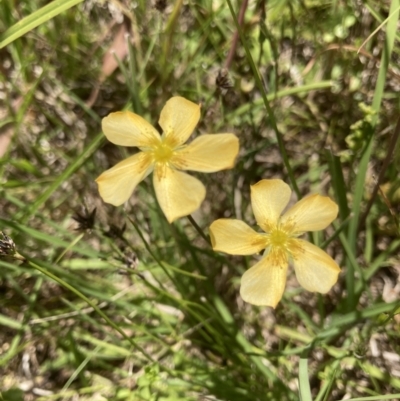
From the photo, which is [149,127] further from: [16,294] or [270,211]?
[16,294]

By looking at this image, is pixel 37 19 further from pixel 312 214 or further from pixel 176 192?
pixel 312 214

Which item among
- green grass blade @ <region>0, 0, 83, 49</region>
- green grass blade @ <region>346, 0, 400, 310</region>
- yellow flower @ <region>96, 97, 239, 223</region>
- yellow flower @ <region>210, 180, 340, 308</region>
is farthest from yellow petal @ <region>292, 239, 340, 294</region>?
green grass blade @ <region>0, 0, 83, 49</region>

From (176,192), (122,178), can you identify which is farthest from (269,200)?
(122,178)

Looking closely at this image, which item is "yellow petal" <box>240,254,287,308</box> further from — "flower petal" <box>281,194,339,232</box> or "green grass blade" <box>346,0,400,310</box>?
"green grass blade" <box>346,0,400,310</box>

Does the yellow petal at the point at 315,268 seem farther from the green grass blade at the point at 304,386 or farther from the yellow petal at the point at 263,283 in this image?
the green grass blade at the point at 304,386

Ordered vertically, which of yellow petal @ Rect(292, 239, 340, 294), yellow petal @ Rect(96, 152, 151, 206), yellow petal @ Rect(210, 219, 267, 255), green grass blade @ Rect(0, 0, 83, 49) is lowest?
yellow petal @ Rect(292, 239, 340, 294)

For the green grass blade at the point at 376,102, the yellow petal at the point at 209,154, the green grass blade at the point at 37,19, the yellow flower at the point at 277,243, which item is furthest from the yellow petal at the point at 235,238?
the green grass blade at the point at 37,19

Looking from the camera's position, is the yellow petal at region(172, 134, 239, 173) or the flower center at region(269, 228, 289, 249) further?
the flower center at region(269, 228, 289, 249)
